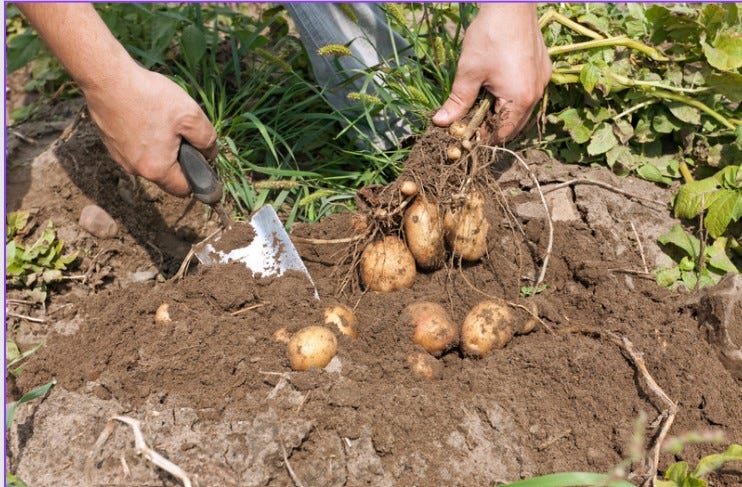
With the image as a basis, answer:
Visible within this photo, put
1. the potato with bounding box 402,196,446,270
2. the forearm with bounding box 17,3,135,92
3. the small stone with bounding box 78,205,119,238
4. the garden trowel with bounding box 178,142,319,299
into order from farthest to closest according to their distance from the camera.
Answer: the small stone with bounding box 78,205,119,238, the garden trowel with bounding box 178,142,319,299, the potato with bounding box 402,196,446,270, the forearm with bounding box 17,3,135,92

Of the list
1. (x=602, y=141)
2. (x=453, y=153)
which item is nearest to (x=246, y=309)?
(x=453, y=153)

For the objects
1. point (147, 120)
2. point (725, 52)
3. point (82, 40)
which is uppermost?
point (82, 40)

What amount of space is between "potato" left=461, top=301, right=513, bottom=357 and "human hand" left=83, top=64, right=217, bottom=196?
3.61ft

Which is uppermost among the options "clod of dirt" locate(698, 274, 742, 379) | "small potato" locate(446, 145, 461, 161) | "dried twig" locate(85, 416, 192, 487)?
"dried twig" locate(85, 416, 192, 487)

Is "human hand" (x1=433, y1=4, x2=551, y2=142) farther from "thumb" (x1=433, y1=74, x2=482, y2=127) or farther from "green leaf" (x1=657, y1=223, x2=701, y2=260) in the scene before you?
"green leaf" (x1=657, y1=223, x2=701, y2=260)

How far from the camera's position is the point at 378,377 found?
2117 millimetres

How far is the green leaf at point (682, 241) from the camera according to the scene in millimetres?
2691

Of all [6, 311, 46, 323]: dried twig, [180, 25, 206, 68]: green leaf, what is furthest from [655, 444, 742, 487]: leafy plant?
[180, 25, 206, 68]: green leaf

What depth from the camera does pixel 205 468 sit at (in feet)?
5.76

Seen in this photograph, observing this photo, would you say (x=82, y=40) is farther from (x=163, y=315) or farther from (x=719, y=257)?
(x=719, y=257)

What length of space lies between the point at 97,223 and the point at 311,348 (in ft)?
4.88

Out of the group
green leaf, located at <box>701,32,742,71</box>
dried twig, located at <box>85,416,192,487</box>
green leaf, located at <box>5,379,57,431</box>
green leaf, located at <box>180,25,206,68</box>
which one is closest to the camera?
dried twig, located at <box>85,416,192,487</box>

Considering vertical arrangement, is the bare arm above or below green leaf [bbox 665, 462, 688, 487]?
above

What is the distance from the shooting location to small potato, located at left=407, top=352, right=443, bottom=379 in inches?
84.7
